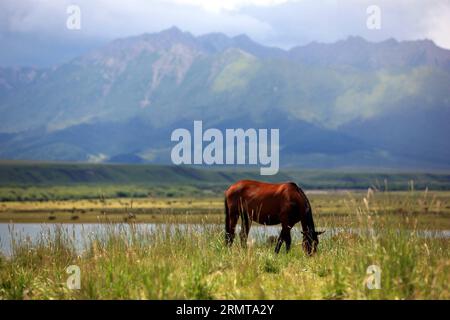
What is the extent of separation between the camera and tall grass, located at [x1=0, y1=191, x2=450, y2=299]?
11.1 m

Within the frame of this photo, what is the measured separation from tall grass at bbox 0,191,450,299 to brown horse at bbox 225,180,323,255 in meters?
0.67

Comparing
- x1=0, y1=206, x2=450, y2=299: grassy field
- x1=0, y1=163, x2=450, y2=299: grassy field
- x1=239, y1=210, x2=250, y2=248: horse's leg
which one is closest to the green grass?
x1=239, y1=210, x2=250, y2=248: horse's leg

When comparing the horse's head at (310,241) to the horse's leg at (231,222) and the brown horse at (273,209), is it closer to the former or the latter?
the brown horse at (273,209)

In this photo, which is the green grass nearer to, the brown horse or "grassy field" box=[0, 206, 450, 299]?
the brown horse

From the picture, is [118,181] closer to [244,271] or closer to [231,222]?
[231,222]

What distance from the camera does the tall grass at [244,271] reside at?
11102 millimetres

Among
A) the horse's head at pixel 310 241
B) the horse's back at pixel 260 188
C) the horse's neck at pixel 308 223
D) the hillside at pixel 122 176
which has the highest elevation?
the horse's back at pixel 260 188

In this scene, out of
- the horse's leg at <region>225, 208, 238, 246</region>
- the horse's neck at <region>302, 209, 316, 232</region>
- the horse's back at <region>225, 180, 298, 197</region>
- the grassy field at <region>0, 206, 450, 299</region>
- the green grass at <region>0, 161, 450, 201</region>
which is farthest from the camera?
the green grass at <region>0, 161, 450, 201</region>

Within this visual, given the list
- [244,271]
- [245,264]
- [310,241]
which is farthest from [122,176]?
[244,271]

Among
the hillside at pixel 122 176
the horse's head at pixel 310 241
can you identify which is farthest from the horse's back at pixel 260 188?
the hillside at pixel 122 176

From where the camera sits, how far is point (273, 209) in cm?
1742

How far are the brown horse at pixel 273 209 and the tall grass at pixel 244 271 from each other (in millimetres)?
667

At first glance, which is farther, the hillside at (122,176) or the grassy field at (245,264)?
the hillside at (122,176)
